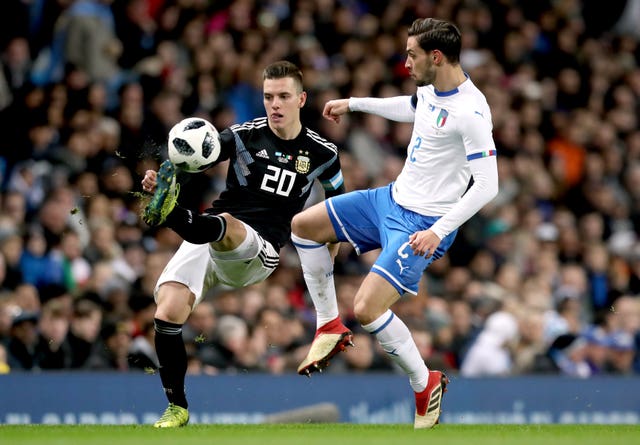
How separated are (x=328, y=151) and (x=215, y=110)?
4.89m

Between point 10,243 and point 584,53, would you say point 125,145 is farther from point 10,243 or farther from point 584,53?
point 584,53

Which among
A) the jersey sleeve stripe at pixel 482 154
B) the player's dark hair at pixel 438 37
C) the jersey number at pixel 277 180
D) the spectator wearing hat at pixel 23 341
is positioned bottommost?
the spectator wearing hat at pixel 23 341

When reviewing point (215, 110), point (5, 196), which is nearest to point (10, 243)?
point (5, 196)

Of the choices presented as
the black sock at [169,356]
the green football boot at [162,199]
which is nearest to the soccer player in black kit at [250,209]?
the black sock at [169,356]

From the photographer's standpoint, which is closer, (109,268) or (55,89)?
(109,268)

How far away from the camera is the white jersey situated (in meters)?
8.23

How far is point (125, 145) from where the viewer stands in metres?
13.0

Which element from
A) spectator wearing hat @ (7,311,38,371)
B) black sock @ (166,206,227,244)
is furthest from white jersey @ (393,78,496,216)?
spectator wearing hat @ (7,311,38,371)

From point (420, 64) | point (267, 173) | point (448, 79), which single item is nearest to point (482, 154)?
point (448, 79)

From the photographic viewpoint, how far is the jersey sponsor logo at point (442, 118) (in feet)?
27.2

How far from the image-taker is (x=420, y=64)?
326 inches

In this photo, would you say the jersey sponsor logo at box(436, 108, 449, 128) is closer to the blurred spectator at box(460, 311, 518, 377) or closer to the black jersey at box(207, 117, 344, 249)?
the black jersey at box(207, 117, 344, 249)

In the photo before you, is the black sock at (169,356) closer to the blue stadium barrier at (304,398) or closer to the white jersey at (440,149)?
the white jersey at (440,149)

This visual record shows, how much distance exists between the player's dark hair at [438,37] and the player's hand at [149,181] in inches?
73.8
